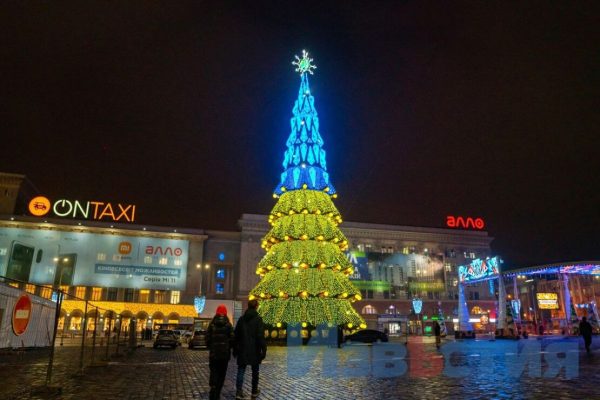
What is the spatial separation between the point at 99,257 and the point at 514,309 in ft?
192

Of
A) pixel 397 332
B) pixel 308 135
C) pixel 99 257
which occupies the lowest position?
pixel 397 332

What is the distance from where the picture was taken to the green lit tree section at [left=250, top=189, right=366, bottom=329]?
30.3 metres

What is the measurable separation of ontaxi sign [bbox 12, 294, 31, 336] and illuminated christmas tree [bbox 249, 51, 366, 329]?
1476 centimetres

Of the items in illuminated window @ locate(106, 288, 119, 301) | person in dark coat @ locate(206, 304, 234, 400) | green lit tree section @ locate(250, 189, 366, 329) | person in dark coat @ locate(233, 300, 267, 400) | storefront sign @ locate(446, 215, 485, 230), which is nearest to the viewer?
person in dark coat @ locate(206, 304, 234, 400)

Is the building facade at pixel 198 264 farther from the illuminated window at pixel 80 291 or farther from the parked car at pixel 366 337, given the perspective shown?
the parked car at pixel 366 337

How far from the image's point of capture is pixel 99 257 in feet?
227

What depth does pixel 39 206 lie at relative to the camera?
6906cm

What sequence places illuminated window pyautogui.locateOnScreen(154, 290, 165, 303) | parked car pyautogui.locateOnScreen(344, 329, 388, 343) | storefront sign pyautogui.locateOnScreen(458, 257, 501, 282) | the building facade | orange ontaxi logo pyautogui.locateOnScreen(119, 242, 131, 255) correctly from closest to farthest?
parked car pyautogui.locateOnScreen(344, 329, 388, 343), storefront sign pyautogui.locateOnScreen(458, 257, 501, 282), the building facade, orange ontaxi logo pyautogui.locateOnScreen(119, 242, 131, 255), illuminated window pyautogui.locateOnScreen(154, 290, 165, 303)

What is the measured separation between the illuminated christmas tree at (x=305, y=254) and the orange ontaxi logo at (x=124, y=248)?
43.5m

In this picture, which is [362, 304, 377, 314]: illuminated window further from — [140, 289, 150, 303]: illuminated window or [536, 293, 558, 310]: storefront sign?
[140, 289, 150, 303]: illuminated window

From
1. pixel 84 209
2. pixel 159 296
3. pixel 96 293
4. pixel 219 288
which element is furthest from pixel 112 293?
pixel 219 288

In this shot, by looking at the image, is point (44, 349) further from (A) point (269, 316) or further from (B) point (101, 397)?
(B) point (101, 397)

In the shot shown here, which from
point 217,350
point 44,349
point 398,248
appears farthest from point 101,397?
point 398,248

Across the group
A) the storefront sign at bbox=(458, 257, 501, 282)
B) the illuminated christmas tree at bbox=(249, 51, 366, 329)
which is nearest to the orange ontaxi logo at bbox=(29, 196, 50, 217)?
the illuminated christmas tree at bbox=(249, 51, 366, 329)
